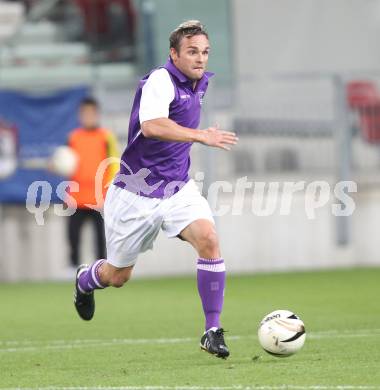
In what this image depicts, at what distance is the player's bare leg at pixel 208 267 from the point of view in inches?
336

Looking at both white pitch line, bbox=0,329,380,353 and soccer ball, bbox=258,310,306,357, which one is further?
white pitch line, bbox=0,329,380,353

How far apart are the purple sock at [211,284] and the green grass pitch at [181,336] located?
12.8 inches

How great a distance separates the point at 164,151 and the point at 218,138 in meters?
0.81

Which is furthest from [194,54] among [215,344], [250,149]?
[250,149]

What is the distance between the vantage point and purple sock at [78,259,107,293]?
31.9 ft

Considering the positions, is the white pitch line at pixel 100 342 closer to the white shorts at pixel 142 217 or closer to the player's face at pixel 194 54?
the white shorts at pixel 142 217

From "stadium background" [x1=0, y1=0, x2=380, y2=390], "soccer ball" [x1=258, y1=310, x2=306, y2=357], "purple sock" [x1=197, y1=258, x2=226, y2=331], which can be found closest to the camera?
"soccer ball" [x1=258, y1=310, x2=306, y2=357]

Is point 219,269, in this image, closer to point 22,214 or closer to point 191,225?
point 191,225

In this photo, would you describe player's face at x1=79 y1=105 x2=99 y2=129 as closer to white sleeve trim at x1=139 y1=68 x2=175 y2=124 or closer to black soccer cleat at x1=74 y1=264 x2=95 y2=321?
black soccer cleat at x1=74 y1=264 x2=95 y2=321

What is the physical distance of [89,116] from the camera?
15922mm

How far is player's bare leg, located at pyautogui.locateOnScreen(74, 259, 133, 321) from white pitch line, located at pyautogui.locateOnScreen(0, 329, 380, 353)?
0.88 ft

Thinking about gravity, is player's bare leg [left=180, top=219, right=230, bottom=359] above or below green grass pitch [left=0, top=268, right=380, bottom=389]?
above

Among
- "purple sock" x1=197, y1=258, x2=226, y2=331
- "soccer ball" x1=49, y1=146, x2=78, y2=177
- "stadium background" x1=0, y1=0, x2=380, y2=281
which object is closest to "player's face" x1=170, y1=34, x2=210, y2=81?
"purple sock" x1=197, y1=258, x2=226, y2=331

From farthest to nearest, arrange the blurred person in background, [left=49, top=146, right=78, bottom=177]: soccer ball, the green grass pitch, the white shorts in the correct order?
[left=49, top=146, right=78, bottom=177]: soccer ball
the blurred person in background
the white shorts
the green grass pitch
